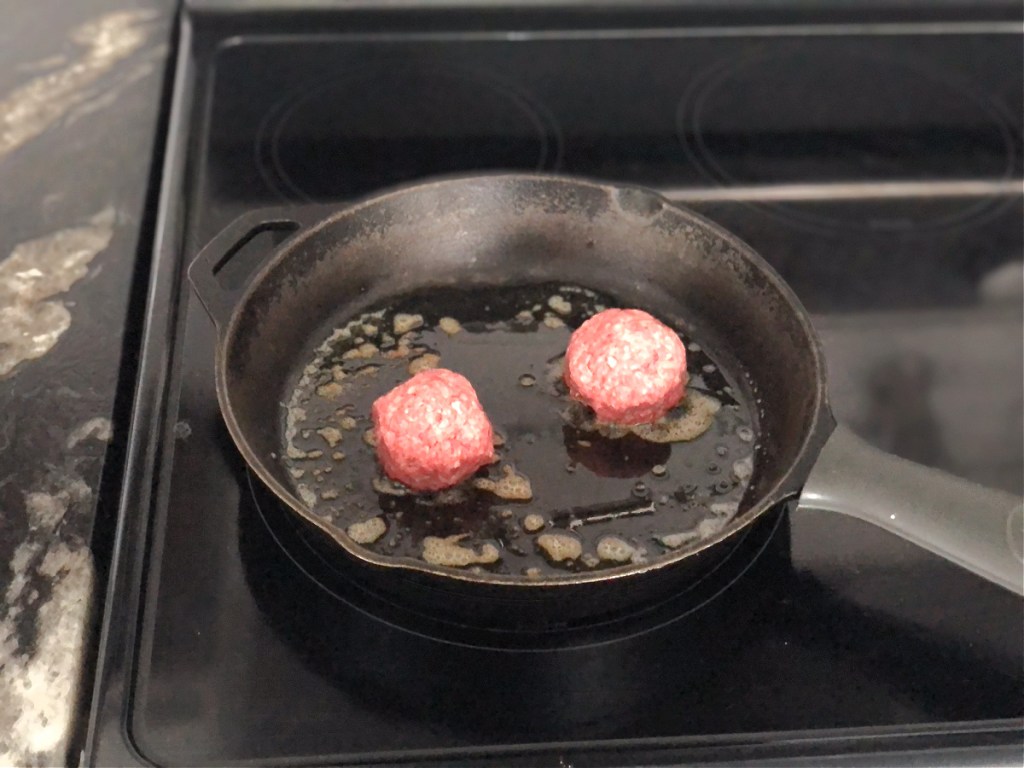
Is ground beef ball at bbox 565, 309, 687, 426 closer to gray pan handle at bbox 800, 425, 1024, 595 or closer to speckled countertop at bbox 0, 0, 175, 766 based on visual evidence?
gray pan handle at bbox 800, 425, 1024, 595

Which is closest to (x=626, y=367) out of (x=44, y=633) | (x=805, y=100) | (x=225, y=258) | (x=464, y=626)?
(x=464, y=626)

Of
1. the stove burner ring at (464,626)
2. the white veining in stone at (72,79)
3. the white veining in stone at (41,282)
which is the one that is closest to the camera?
the stove burner ring at (464,626)

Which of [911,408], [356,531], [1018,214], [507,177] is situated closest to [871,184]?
[1018,214]

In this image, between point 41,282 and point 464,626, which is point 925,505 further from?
point 41,282

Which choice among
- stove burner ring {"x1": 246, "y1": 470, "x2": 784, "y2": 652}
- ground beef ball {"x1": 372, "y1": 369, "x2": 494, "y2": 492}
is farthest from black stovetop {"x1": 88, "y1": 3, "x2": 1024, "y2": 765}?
ground beef ball {"x1": 372, "y1": 369, "x2": 494, "y2": 492}

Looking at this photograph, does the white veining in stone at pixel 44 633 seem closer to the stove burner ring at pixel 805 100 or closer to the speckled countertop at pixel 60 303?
the speckled countertop at pixel 60 303

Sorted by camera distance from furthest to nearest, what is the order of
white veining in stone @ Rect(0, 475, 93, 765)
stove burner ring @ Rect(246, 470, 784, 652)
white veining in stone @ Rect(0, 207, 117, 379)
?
white veining in stone @ Rect(0, 207, 117, 379) < stove burner ring @ Rect(246, 470, 784, 652) < white veining in stone @ Rect(0, 475, 93, 765)

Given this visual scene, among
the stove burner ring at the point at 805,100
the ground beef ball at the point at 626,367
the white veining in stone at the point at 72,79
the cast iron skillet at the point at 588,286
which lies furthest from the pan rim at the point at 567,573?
the white veining in stone at the point at 72,79
